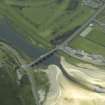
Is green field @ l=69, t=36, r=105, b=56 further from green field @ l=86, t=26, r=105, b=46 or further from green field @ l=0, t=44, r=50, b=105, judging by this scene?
green field @ l=0, t=44, r=50, b=105

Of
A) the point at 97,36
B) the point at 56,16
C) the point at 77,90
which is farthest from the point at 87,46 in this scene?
the point at 77,90

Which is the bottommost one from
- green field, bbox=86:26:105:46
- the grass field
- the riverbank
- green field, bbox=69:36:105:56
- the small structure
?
the riverbank

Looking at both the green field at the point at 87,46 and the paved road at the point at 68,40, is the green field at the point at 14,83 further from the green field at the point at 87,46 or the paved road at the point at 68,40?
the green field at the point at 87,46

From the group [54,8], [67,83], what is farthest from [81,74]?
[54,8]

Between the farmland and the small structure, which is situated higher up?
the small structure

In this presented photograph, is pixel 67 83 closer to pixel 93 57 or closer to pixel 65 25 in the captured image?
pixel 93 57

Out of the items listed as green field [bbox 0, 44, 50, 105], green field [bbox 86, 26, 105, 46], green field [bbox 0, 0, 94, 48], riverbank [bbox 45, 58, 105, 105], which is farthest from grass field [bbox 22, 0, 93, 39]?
green field [bbox 0, 44, 50, 105]

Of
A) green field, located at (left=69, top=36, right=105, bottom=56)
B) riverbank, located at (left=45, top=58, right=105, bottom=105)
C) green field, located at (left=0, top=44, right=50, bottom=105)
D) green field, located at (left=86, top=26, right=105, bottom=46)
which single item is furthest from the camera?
green field, located at (left=86, top=26, right=105, bottom=46)

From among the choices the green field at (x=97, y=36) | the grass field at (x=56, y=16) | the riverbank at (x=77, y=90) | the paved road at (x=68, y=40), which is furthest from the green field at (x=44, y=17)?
the riverbank at (x=77, y=90)

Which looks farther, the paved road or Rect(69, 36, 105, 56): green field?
Rect(69, 36, 105, 56): green field
